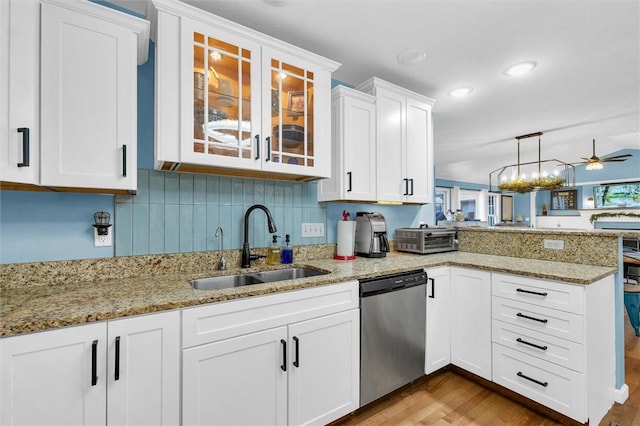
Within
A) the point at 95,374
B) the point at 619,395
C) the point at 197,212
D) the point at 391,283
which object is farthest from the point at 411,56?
the point at 619,395

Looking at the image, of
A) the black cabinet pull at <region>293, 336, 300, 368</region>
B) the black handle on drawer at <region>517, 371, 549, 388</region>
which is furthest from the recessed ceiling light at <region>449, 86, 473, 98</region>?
the black cabinet pull at <region>293, 336, 300, 368</region>

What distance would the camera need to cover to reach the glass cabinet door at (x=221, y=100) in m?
1.54

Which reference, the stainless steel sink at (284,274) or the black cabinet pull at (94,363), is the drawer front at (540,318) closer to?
the stainless steel sink at (284,274)

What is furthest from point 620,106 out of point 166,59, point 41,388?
point 41,388

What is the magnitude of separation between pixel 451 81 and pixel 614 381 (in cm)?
242

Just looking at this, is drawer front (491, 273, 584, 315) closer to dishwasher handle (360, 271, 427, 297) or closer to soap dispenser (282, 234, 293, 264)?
dishwasher handle (360, 271, 427, 297)

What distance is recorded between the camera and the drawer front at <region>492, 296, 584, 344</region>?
1634mm

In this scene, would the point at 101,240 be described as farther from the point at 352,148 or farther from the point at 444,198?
the point at 444,198

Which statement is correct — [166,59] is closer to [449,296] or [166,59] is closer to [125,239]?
[125,239]

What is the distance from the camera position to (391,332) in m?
1.85

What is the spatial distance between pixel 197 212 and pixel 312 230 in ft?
2.84

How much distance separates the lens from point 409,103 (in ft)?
8.30

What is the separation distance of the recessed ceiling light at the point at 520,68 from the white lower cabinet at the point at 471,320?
1.61 m

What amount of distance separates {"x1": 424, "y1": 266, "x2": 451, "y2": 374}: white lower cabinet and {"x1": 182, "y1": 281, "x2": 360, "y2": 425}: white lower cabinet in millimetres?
676
